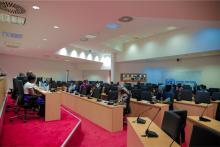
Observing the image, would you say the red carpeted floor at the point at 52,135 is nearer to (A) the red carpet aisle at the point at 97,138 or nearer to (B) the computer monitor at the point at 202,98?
(A) the red carpet aisle at the point at 97,138

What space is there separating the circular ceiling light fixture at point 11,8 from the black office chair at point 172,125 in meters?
3.42

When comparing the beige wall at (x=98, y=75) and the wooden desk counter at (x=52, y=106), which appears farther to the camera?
the beige wall at (x=98, y=75)

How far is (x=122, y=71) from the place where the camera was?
12836 millimetres

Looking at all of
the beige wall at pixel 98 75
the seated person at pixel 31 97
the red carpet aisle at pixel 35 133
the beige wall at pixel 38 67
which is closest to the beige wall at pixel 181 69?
the beige wall at pixel 98 75

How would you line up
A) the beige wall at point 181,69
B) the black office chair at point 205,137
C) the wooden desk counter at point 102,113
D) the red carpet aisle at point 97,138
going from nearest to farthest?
the black office chair at point 205,137, the red carpet aisle at point 97,138, the wooden desk counter at point 102,113, the beige wall at point 181,69

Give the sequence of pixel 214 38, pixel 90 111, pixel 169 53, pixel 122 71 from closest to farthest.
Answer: pixel 90 111
pixel 214 38
pixel 169 53
pixel 122 71

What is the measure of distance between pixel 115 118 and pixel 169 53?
5876mm

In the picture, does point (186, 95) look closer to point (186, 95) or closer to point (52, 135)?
point (186, 95)

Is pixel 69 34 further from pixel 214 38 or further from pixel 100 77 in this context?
pixel 100 77

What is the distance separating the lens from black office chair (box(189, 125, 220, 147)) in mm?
1354

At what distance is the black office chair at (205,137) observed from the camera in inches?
53.3

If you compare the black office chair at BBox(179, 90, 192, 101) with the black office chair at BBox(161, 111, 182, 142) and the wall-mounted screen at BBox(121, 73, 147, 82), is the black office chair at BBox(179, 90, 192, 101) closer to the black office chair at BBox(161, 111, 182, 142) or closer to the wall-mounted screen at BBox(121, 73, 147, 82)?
the black office chair at BBox(161, 111, 182, 142)

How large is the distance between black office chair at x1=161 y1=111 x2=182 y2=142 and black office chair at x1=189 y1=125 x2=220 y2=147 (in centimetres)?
43

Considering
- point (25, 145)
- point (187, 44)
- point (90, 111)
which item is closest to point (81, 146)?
point (25, 145)
